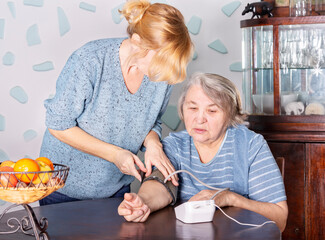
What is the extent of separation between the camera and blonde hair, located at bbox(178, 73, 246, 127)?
217 cm

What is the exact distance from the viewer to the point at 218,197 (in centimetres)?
188

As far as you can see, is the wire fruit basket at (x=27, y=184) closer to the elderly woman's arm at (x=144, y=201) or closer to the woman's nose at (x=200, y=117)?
the elderly woman's arm at (x=144, y=201)

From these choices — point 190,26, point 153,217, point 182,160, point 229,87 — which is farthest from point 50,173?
point 190,26

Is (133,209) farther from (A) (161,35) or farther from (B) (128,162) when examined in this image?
(A) (161,35)

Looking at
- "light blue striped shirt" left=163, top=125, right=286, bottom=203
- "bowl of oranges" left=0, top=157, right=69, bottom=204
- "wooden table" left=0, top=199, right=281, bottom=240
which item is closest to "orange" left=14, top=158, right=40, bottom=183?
"bowl of oranges" left=0, top=157, right=69, bottom=204

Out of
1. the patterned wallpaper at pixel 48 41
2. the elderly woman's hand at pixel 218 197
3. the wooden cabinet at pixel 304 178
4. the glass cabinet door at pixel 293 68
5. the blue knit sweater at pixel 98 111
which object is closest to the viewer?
the elderly woman's hand at pixel 218 197

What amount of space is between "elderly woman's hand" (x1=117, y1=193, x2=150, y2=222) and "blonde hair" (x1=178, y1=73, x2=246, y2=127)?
2.11 ft

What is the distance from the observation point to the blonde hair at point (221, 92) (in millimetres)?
2166

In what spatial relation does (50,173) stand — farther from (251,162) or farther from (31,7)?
(31,7)

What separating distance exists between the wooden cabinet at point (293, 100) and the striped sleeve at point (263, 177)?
0.91 metres

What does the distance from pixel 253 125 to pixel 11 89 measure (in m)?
1.55

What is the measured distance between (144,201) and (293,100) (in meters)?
1.56

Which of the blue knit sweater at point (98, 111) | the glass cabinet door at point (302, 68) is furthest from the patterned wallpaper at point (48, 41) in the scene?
the blue knit sweater at point (98, 111)

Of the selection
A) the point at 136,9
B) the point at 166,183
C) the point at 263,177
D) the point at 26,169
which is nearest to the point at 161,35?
the point at 136,9
